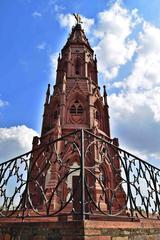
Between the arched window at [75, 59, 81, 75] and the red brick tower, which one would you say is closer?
the red brick tower

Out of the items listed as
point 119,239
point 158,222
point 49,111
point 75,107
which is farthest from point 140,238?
point 49,111

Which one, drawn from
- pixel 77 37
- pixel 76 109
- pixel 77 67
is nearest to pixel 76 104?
pixel 76 109

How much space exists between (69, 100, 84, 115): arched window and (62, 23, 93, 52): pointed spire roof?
11822 millimetres

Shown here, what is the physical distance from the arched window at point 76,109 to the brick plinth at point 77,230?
18250 millimetres

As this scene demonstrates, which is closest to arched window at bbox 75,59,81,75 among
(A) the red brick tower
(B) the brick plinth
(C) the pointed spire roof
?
(A) the red brick tower

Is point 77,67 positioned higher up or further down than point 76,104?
higher up

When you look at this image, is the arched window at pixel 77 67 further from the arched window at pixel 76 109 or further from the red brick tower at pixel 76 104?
the arched window at pixel 76 109

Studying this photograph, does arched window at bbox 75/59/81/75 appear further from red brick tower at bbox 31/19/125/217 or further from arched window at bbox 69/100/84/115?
arched window at bbox 69/100/84/115

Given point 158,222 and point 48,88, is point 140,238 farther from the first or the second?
point 48,88

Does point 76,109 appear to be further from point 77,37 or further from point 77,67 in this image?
point 77,37

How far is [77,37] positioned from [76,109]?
15002 mm

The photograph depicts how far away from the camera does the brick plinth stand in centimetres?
323

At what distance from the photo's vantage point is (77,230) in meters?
3.21

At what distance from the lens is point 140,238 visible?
414 centimetres
